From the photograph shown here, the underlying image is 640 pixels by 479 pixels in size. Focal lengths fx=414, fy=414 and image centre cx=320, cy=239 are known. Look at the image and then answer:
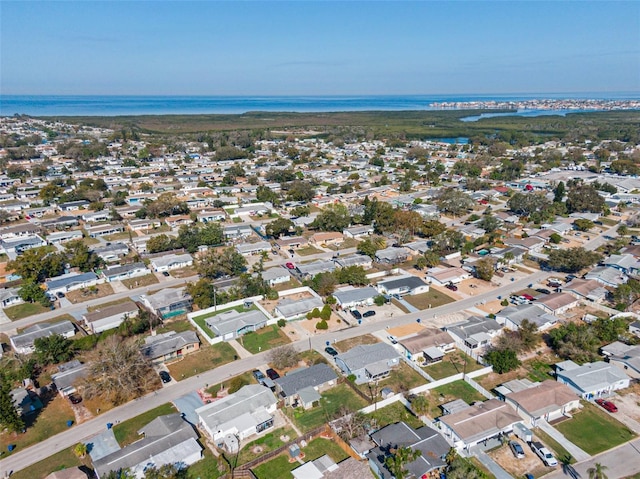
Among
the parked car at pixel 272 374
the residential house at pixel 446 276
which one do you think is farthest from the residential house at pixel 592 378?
the parked car at pixel 272 374

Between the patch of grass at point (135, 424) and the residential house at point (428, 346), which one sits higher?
the residential house at point (428, 346)

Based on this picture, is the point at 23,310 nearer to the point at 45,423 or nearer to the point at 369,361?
the point at 45,423

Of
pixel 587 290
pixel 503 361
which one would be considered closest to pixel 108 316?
pixel 503 361

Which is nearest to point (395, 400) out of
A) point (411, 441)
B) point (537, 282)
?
point (411, 441)

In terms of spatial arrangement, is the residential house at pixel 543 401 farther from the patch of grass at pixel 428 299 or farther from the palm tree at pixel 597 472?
the patch of grass at pixel 428 299

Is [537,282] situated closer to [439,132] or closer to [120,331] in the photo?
[120,331]
